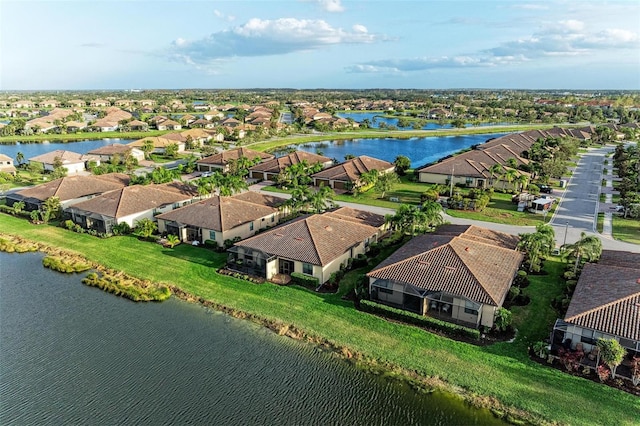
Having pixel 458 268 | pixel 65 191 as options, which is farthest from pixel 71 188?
pixel 458 268

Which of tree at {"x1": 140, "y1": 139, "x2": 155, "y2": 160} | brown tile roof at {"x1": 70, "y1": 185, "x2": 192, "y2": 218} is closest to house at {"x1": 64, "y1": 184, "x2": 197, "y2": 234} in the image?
brown tile roof at {"x1": 70, "y1": 185, "x2": 192, "y2": 218}

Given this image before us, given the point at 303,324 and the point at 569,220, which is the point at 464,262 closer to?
the point at 303,324

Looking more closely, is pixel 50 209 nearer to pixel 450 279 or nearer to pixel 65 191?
pixel 65 191

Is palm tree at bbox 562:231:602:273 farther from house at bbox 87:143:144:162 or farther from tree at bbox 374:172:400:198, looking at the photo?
house at bbox 87:143:144:162

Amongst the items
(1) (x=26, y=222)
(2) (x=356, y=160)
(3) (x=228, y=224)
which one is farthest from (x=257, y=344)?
(2) (x=356, y=160)

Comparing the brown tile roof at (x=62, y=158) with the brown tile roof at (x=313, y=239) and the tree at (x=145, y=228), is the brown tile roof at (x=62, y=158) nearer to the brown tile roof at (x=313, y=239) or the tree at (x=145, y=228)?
the tree at (x=145, y=228)

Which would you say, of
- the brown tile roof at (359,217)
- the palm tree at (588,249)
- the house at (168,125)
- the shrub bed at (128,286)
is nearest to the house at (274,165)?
the brown tile roof at (359,217)
